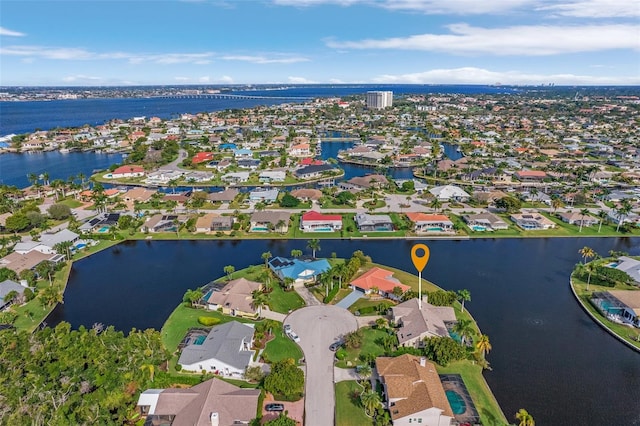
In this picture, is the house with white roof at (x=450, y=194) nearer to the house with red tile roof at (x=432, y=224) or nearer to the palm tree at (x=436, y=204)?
the palm tree at (x=436, y=204)

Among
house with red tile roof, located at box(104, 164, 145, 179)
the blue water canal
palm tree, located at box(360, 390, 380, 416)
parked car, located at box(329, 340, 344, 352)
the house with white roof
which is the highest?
house with red tile roof, located at box(104, 164, 145, 179)

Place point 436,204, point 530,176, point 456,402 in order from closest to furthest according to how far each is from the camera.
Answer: point 456,402 < point 436,204 < point 530,176

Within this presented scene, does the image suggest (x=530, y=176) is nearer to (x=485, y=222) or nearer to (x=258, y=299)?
(x=485, y=222)

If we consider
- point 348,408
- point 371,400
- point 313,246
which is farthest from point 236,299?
point 371,400

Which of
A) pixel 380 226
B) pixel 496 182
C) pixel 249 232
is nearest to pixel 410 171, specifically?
pixel 496 182

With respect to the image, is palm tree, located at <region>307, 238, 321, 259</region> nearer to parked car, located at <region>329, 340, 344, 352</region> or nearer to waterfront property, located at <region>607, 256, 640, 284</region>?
parked car, located at <region>329, 340, 344, 352</region>

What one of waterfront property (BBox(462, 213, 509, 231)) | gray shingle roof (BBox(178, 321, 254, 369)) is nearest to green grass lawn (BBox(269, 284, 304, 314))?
gray shingle roof (BBox(178, 321, 254, 369))

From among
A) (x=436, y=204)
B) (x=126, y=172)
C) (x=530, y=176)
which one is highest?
(x=126, y=172)
